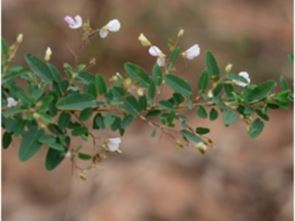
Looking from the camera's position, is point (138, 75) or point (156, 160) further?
point (156, 160)

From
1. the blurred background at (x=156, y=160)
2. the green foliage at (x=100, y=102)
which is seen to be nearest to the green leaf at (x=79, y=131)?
the green foliage at (x=100, y=102)

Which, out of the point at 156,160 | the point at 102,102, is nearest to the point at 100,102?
the point at 102,102

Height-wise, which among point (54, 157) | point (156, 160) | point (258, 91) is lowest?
point (156, 160)

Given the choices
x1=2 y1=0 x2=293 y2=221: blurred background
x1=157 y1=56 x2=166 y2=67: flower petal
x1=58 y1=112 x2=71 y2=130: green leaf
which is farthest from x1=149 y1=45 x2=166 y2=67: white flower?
x1=2 y1=0 x2=293 y2=221: blurred background

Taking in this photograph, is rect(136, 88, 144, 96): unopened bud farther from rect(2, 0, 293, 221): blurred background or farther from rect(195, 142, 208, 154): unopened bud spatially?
Result: rect(2, 0, 293, 221): blurred background

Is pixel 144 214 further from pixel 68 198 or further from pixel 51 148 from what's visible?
pixel 51 148

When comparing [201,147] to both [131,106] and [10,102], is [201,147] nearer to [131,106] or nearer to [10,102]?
[131,106]

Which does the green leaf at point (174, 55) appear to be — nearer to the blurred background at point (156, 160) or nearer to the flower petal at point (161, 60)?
the flower petal at point (161, 60)
